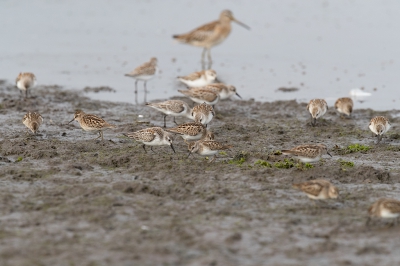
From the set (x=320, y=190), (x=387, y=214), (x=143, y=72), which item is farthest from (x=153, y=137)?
(x=143, y=72)

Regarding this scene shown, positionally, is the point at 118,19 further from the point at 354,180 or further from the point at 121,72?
the point at 354,180

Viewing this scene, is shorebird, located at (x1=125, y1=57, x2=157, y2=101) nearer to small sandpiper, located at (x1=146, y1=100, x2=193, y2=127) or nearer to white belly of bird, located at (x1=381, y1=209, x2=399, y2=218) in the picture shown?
small sandpiper, located at (x1=146, y1=100, x2=193, y2=127)

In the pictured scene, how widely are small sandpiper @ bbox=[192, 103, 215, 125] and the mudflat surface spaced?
1.04 ft

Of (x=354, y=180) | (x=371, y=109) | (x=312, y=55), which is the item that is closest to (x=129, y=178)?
(x=354, y=180)

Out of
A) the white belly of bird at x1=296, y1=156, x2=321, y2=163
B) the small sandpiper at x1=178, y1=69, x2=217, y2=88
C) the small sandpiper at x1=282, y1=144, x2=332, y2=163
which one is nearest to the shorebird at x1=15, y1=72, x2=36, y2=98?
the small sandpiper at x1=178, y1=69, x2=217, y2=88

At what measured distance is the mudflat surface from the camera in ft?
22.6

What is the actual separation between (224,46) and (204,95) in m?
9.82

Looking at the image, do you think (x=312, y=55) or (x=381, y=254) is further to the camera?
(x=312, y=55)

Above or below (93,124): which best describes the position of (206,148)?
below

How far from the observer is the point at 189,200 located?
855 cm

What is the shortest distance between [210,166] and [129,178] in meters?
1.35

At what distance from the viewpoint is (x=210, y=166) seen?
33.4 feet

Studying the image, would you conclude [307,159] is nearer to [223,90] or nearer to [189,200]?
[189,200]

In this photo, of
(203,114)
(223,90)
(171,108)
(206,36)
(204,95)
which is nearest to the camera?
(203,114)
